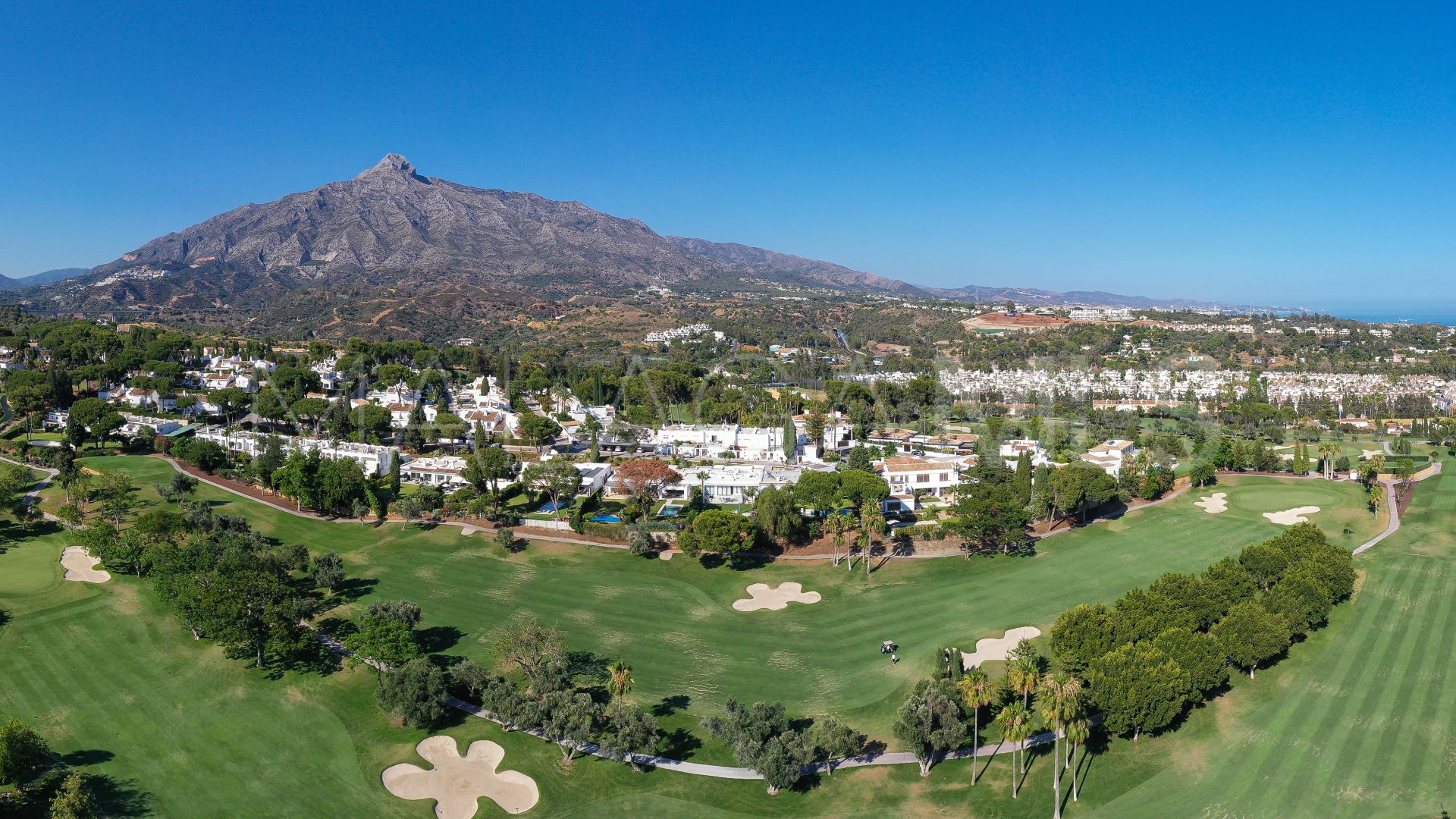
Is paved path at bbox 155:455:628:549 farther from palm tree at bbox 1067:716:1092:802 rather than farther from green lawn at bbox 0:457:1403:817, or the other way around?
palm tree at bbox 1067:716:1092:802

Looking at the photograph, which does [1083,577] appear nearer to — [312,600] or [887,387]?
[312,600]

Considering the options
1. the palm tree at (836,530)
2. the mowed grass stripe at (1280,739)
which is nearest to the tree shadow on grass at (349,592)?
the palm tree at (836,530)

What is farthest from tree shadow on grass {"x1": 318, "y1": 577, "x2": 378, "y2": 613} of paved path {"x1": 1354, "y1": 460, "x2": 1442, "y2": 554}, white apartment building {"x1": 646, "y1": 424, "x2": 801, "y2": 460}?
paved path {"x1": 1354, "y1": 460, "x2": 1442, "y2": 554}

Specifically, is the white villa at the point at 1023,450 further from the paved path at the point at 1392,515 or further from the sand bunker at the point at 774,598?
the sand bunker at the point at 774,598

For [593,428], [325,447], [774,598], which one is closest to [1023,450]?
[774,598]

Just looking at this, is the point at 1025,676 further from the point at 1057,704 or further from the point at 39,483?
the point at 39,483
